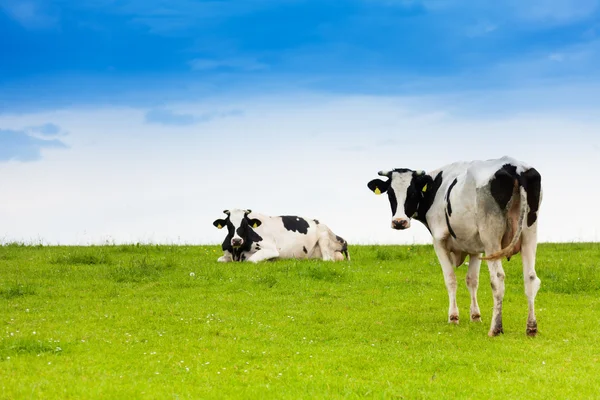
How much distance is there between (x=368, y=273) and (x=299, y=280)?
2269 millimetres

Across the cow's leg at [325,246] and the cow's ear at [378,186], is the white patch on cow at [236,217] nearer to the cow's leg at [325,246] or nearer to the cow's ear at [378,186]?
the cow's leg at [325,246]

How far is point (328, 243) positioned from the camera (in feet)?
78.3

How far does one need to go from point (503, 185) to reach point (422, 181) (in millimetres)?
2109

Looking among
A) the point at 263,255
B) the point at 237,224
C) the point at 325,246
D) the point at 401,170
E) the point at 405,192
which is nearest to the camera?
the point at 405,192

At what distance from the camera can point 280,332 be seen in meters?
13.2

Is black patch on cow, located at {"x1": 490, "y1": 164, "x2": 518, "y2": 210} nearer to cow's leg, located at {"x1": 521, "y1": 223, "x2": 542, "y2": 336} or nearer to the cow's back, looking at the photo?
cow's leg, located at {"x1": 521, "y1": 223, "x2": 542, "y2": 336}

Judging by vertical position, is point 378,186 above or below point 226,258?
above

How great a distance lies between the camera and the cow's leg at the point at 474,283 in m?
14.2

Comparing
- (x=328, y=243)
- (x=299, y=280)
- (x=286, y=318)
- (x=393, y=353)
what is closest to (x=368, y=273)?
(x=299, y=280)

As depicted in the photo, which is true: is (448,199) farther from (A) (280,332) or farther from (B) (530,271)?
(A) (280,332)

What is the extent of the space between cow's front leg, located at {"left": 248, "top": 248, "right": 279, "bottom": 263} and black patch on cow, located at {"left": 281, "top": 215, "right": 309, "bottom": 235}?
4.05 ft

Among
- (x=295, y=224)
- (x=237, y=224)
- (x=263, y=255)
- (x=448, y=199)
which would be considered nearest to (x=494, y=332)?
(x=448, y=199)

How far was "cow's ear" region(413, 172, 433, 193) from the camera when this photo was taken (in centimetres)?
1397

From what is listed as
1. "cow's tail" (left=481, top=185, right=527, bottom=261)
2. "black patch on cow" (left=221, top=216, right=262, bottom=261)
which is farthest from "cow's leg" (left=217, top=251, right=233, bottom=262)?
"cow's tail" (left=481, top=185, right=527, bottom=261)
